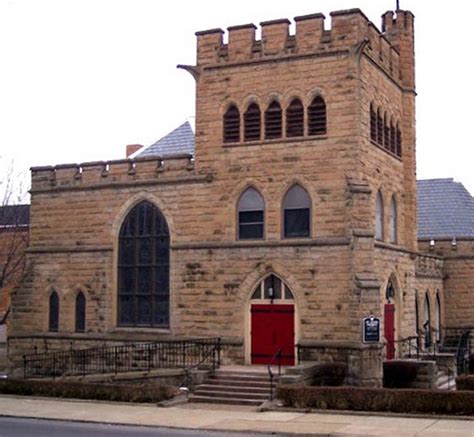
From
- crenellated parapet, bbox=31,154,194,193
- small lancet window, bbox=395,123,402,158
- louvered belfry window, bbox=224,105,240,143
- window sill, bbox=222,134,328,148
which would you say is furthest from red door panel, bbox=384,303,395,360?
crenellated parapet, bbox=31,154,194,193

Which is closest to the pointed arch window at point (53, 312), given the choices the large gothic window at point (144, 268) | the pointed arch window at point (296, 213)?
the large gothic window at point (144, 268)

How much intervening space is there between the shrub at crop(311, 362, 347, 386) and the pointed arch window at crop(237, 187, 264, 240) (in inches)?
192

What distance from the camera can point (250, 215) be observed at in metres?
27.3

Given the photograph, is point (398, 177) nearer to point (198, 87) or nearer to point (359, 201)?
point (359, 201)

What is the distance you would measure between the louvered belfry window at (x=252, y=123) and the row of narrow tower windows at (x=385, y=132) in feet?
12.0

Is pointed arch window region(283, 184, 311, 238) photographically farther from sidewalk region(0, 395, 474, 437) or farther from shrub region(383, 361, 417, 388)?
sidewalk region(0, 395, 474, 437)

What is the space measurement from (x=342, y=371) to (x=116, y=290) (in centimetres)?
896

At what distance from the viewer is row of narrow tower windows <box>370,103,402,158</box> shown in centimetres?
2753

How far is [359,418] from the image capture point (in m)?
20.2

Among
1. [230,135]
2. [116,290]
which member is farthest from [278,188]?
[116,290]

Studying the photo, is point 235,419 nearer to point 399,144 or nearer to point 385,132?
point 385,132

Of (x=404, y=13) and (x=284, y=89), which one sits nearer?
(x=284, y=89)

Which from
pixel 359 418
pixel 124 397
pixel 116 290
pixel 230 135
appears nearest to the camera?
pixel 359 418

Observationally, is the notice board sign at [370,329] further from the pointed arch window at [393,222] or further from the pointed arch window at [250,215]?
the pointed arch window at [393,222]
